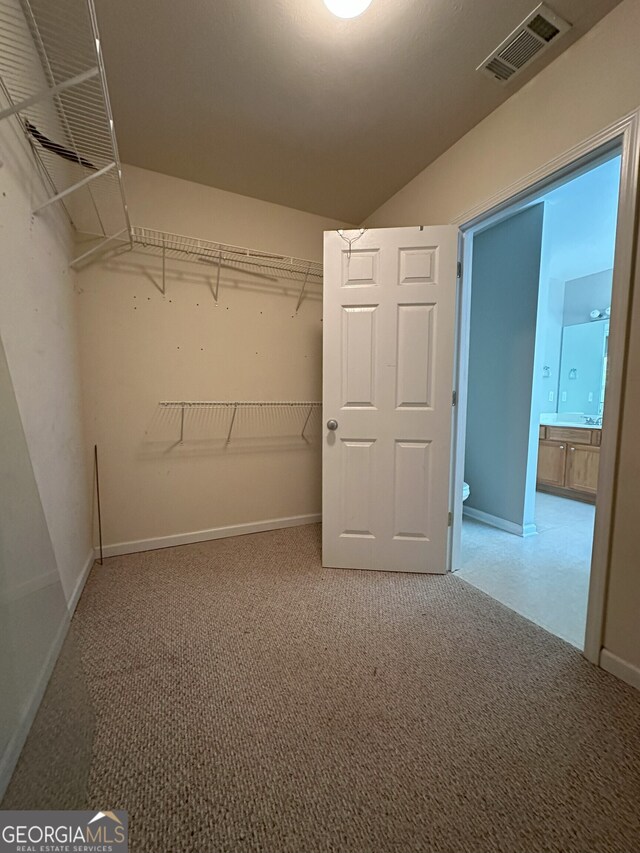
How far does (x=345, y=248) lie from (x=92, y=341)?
1736mm

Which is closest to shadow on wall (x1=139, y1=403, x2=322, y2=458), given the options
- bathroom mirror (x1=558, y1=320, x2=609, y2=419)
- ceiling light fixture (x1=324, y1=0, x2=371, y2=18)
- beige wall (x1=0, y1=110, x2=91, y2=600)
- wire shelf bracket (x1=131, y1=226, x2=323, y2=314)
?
beige wall (x1=0, y1=110, x2=91, y2=600)

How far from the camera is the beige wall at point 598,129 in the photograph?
4.05ft

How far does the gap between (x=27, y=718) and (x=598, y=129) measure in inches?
117

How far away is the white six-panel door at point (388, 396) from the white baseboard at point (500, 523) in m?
1.07

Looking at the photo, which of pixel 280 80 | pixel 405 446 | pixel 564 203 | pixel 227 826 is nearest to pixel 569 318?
pixel 564 203

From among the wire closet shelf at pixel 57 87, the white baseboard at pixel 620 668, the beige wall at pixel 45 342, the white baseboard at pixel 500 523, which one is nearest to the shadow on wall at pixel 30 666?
the beige wall at pixel 45 342

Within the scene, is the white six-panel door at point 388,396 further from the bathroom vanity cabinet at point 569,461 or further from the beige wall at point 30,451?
the bathroom vanity cabinet at point 569,461

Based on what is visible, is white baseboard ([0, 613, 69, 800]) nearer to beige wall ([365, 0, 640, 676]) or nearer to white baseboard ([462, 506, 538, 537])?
beige wall ([365, 0, 640, 676])

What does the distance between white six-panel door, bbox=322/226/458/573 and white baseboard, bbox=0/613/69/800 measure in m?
1.37

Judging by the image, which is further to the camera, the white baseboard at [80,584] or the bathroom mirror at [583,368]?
the bathroom mirror at [583,368]

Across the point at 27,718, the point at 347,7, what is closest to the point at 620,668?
the point at 27,718

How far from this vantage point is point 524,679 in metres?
1.27

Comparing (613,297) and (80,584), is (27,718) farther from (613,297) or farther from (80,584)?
(613,297)

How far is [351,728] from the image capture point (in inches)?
42.1
